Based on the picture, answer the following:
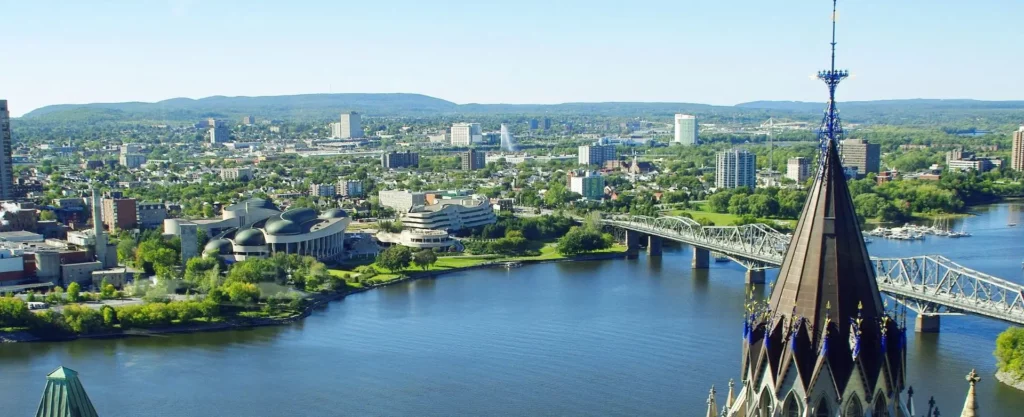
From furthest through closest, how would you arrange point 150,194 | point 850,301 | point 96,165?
point 96,165
point 150,194
point 850,301

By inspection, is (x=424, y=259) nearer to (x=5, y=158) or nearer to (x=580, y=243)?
(x=580, y=243)

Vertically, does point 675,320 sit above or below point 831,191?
below

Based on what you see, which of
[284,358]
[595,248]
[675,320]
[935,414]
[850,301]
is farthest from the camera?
[595,248]

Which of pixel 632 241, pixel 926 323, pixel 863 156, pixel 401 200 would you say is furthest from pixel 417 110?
pixel 926 323

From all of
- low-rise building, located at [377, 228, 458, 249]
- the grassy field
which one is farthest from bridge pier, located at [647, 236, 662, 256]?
low-rise building, located at [377, 228, 458, 249]

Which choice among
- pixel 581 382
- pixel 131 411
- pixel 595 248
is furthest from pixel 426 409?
pixel 595 248

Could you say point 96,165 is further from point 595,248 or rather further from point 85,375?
point 85,375

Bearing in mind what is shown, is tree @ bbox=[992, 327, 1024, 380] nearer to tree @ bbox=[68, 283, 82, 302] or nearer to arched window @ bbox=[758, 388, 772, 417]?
arched window @ bbox=[758, 388, 772, 417]
